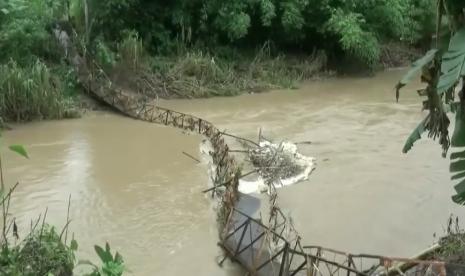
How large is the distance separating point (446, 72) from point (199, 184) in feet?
17.8

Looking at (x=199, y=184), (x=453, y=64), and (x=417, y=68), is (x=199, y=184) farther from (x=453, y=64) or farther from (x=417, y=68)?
(x=453, y=64)

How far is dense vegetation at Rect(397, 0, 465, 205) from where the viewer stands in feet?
13.1

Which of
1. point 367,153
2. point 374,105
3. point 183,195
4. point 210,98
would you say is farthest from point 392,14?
point 183,195

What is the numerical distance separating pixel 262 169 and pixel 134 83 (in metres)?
7.54

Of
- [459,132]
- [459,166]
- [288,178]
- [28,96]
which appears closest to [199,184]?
[288,178]

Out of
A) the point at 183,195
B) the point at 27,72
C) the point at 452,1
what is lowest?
the point at 183,195

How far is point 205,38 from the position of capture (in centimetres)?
1825

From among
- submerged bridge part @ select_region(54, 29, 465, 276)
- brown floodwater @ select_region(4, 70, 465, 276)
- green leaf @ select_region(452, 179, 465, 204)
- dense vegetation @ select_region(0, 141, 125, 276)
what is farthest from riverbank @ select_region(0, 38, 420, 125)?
green leaf @ select_region(452, 179, 465, 204)

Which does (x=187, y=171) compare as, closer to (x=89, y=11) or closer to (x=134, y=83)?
(x=134, y=83)

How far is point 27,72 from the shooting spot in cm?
1354

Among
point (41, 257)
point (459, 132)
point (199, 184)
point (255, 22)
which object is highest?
point (255, 22)

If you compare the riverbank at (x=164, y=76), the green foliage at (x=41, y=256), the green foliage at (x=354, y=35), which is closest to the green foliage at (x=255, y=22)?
the green foliage at (x=354, y=35)

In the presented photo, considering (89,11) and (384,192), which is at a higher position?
(89,11)

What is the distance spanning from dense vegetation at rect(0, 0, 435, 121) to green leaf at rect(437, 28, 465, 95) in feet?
34.7
